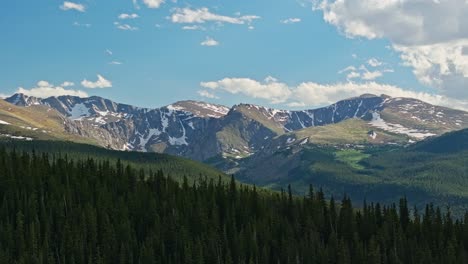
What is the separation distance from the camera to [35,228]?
170 metres

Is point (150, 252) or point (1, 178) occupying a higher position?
point (1, 178)

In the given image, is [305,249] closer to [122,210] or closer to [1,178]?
[122,210]

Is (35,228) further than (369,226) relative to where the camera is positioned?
No

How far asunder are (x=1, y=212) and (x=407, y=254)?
124 m

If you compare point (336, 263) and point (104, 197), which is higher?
point (104, 197)

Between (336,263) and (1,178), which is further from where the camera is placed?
(1,178)

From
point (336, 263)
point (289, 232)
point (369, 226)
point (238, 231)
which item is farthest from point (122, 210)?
point (369, 226)

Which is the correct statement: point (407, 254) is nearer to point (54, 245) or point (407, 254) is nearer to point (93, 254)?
point (93, 254)

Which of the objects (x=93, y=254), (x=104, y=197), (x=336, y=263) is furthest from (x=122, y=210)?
(x=336, y=263)

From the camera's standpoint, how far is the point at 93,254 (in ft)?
545

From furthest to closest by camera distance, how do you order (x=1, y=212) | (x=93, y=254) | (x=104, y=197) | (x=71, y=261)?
(x=104, y=197), (x=1, y=212), (x=93, y=254), (x=71, y=261)

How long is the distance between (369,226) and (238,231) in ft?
145

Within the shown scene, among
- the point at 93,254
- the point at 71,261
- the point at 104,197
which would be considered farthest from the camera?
the point at 104,197

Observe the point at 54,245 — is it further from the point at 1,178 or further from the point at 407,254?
the point at 407,254
